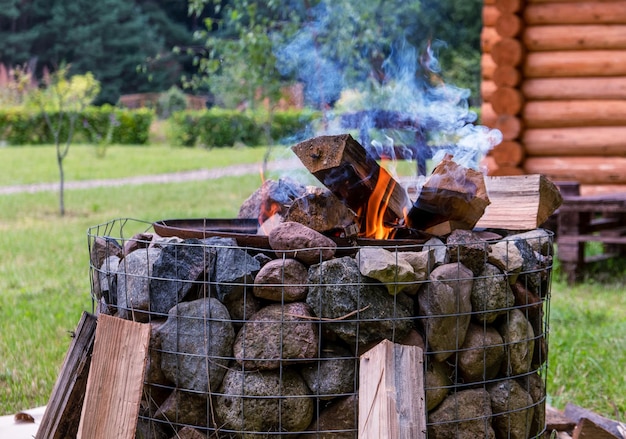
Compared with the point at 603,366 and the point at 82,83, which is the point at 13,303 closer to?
the point at 603,366

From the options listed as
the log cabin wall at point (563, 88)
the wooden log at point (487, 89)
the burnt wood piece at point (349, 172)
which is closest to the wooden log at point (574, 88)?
the log cabin wall at point (563, 88)

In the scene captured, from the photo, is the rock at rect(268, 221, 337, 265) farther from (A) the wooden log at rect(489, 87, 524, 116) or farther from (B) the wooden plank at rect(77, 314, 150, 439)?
(A) the wooden log at rect(489, 87, 524, 116)

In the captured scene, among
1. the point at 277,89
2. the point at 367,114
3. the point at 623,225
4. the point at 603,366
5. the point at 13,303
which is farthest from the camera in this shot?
the point at 277,89

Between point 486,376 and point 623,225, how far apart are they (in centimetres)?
520

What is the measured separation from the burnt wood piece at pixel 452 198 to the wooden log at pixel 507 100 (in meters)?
5.79

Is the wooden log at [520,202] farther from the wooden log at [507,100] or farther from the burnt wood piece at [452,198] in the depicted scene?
the wooden log at [507,100]

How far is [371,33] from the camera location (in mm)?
9180

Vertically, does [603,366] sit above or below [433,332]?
below

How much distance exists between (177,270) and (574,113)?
21.9ft

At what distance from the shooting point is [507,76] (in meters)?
8.20

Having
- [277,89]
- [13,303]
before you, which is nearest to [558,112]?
[277,89]

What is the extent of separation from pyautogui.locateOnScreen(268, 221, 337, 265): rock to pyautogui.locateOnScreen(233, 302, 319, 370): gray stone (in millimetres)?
150

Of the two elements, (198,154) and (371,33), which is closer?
(371,33)

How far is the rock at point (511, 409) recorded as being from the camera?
2512 millimetres
